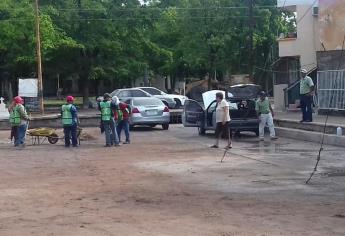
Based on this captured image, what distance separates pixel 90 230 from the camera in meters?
7.84

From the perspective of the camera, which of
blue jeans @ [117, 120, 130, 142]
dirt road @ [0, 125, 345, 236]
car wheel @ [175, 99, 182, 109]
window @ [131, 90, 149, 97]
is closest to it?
dirt road @ [0, 125, 345, 236]

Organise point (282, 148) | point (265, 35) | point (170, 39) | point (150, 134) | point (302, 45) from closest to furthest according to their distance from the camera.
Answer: point (282, 148)
point (150, 134)
point (302, 45)
point (265, 35)
point (170, 39)

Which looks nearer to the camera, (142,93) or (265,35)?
(142,93)

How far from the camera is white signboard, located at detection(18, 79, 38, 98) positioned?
38.7 m

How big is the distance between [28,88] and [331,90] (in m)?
19.1

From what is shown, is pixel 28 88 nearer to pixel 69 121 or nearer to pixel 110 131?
pixel 69 121

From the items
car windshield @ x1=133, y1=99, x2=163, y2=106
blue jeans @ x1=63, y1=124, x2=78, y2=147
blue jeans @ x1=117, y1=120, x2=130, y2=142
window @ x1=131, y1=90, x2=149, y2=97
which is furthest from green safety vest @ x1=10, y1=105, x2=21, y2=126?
window @ x1=131, y1=90, x2=149, y2=97

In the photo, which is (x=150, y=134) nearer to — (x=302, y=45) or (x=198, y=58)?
(x=302, y=45)

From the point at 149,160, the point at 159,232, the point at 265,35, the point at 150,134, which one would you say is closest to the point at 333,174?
the point at 149,160

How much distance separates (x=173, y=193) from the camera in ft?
35.0

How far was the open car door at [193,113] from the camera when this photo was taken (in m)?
23.5

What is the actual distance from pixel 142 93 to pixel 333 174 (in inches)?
950

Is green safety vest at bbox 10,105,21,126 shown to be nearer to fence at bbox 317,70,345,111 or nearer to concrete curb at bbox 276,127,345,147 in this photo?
concrete curb at bbox 276,127,345,147

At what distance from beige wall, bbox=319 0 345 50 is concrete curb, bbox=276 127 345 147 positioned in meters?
7.37
